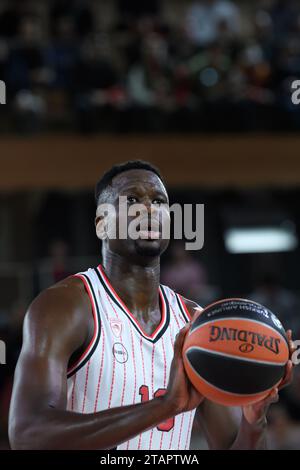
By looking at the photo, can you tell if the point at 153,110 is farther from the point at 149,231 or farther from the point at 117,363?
the point at 117,363

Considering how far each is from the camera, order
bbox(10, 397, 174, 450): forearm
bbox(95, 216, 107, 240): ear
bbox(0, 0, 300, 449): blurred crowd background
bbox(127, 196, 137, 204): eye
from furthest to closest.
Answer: bbox(0, 0, 300, 449): blurred crowd background < bbox(95, 216, 107, 240): ear < bbox(127, 196, 137, 204): eye < bbox(10, 397, 174, 450): forearm

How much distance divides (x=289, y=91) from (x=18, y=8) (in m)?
4.12

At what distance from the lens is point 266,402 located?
11.2 feet

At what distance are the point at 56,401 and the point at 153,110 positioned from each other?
7206 mm

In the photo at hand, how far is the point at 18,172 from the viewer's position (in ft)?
33.2

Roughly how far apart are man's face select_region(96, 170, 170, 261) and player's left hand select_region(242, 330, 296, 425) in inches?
29.5

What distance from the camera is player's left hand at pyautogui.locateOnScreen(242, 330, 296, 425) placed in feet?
10.9

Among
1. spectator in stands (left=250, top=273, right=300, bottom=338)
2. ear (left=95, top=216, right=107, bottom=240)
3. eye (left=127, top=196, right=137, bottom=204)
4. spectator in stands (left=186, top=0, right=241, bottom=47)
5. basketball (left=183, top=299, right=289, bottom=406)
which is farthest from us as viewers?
spectator in stands (left=186, top=0, right=241, bottom=47)

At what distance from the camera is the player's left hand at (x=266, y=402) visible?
3.34m

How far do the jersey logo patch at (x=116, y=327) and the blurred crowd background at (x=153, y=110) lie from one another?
4.67 metres

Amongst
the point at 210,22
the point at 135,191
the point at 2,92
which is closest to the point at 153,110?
the point at 2,92

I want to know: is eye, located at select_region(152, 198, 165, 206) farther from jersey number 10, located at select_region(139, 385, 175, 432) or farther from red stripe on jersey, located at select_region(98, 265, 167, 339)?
jersey number 10, located at select_region(139, 385, 175, 432)

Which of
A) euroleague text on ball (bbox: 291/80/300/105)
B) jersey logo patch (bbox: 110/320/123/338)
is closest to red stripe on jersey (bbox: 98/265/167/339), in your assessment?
jersey logo patch (bbox: 110/320/123/338)
